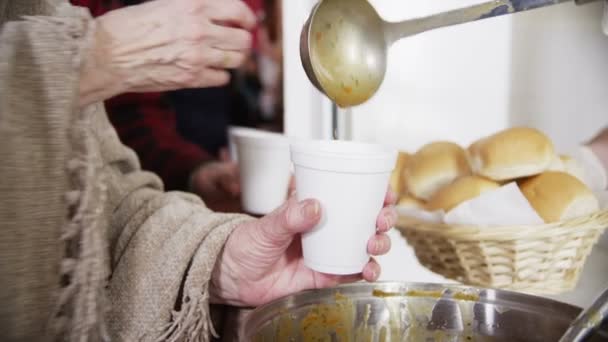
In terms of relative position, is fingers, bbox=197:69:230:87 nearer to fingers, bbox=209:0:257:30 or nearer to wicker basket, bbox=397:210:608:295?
fingers, bbox=209:0:257:30

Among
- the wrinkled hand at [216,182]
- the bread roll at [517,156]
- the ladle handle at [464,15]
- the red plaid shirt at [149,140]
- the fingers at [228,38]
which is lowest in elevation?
the wrinkled hand at [216,182]

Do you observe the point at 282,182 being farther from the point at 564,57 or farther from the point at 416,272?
the point at 564,57

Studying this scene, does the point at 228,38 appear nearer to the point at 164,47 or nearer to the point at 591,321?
the point at 164,47

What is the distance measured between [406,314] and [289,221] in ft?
0.56

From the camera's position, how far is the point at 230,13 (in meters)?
0.66

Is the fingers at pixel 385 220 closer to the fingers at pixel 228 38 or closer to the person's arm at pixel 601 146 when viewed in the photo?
the fingers at pixel 228 38

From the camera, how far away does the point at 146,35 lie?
23.5 inches

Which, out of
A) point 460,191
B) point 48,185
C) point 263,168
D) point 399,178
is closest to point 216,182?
point 263,168

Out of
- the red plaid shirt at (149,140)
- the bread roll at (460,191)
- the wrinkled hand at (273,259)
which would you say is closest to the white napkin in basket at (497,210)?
the bread roll at (460,191)

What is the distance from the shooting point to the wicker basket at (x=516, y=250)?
0.82 meters

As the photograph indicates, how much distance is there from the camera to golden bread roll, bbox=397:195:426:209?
101 centimetres

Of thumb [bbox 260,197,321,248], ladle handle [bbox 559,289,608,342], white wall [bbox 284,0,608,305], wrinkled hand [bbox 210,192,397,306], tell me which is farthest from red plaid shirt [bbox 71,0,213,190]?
ladle handle [bbox 559,289,608,342]

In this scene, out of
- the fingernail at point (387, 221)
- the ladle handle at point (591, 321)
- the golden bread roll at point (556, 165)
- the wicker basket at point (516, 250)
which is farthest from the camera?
the golden bread roll at point (556, 165)

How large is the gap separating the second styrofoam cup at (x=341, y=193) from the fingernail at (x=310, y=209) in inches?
0.5
